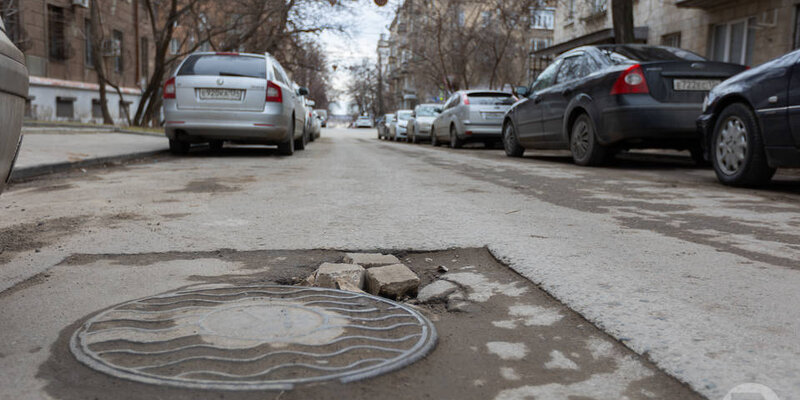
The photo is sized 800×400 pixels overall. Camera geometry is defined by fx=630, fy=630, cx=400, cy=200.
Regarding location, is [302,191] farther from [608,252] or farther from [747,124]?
[747,124]

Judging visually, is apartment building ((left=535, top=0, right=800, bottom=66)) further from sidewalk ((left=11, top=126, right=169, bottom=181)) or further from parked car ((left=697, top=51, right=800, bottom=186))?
sidewalk ((left=11, top=126, right=169, bottom=181))

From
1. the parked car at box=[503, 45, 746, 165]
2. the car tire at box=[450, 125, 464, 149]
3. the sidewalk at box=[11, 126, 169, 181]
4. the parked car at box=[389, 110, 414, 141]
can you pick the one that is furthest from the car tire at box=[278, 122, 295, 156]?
the parked car at box=[389, 110, 414, 141]

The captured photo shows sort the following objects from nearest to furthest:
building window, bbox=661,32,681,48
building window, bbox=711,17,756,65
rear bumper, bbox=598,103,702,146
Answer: rear bumper, bbox=598,103,702,146 < building window, bbox=711,17,756,65 < building window, bbox=661,32,681,48

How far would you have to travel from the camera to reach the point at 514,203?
16.2 feet

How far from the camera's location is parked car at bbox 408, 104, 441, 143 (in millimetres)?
21594

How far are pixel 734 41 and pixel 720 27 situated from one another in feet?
2.47

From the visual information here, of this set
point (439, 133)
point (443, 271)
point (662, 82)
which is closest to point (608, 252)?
point (443, 271)

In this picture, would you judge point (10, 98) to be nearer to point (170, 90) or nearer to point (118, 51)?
point (170, 90)

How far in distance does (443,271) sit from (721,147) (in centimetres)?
453

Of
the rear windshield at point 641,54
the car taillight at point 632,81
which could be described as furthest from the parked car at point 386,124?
the car taillight at point 632,81

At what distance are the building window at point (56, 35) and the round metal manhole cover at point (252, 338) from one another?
24.2 meters

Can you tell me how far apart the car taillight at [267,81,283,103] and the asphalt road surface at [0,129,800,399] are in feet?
10.9

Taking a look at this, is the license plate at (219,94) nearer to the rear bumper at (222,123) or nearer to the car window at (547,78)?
the rear bumper at (222,123)

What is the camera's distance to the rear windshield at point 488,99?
48.2ft
